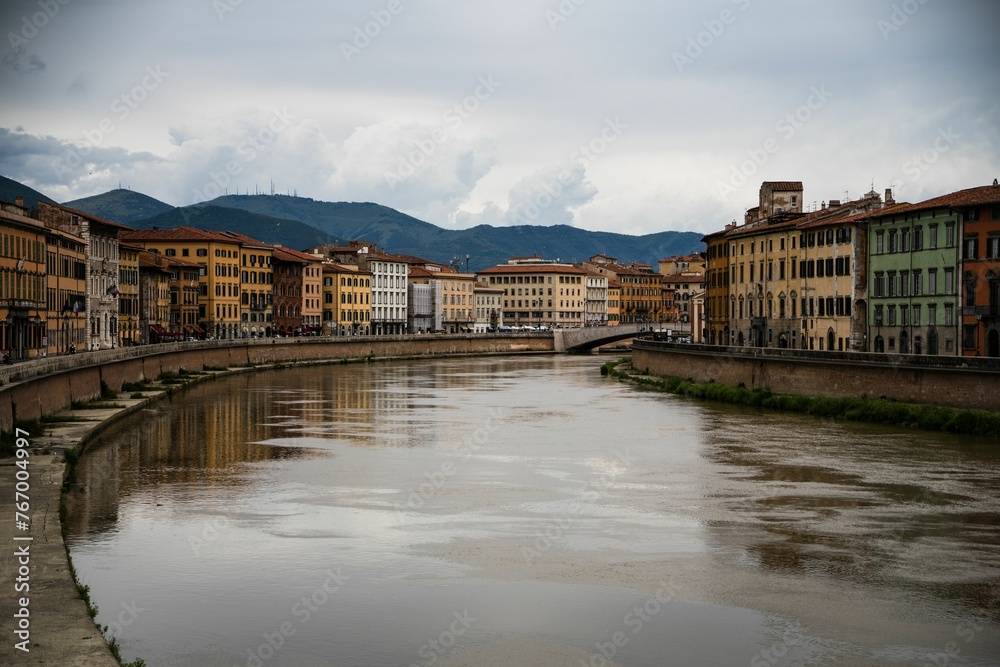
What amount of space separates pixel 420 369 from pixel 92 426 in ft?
199

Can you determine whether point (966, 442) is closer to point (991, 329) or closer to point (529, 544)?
point (991, 329)

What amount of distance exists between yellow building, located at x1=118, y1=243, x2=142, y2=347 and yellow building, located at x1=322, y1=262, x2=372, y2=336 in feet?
159

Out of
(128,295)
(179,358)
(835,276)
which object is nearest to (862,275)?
(835,276)

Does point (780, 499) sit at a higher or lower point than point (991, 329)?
lower

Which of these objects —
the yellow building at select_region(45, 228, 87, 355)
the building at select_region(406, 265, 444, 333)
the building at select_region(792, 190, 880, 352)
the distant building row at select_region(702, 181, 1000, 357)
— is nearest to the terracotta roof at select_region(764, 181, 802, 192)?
the distant building row at select_region(702, 181, 1000, 357)

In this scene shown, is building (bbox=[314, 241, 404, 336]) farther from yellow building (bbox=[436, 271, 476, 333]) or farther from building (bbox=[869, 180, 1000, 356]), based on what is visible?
building (bbox=[869, 180, 1000, 356])

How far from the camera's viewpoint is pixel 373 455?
42500 millimetres

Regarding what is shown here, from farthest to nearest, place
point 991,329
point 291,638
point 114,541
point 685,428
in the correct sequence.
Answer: point 991,329, point 685,428, point 114,541, point 291,638

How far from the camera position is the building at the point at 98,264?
8256 cm

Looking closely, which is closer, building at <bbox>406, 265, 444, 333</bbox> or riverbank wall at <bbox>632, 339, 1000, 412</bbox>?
riverbank wall at <bbox>632, 339, 1000, 412</bbox>

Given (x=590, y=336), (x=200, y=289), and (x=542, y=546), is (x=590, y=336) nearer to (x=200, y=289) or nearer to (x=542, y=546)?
(x=200, y=289)

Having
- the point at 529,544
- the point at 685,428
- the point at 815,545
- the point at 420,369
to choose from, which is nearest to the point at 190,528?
the point at 529,544

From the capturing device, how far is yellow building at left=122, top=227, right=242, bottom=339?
12400cm

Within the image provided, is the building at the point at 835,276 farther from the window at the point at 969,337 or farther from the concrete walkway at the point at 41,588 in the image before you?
the concrete walkway at the point at 41,588
